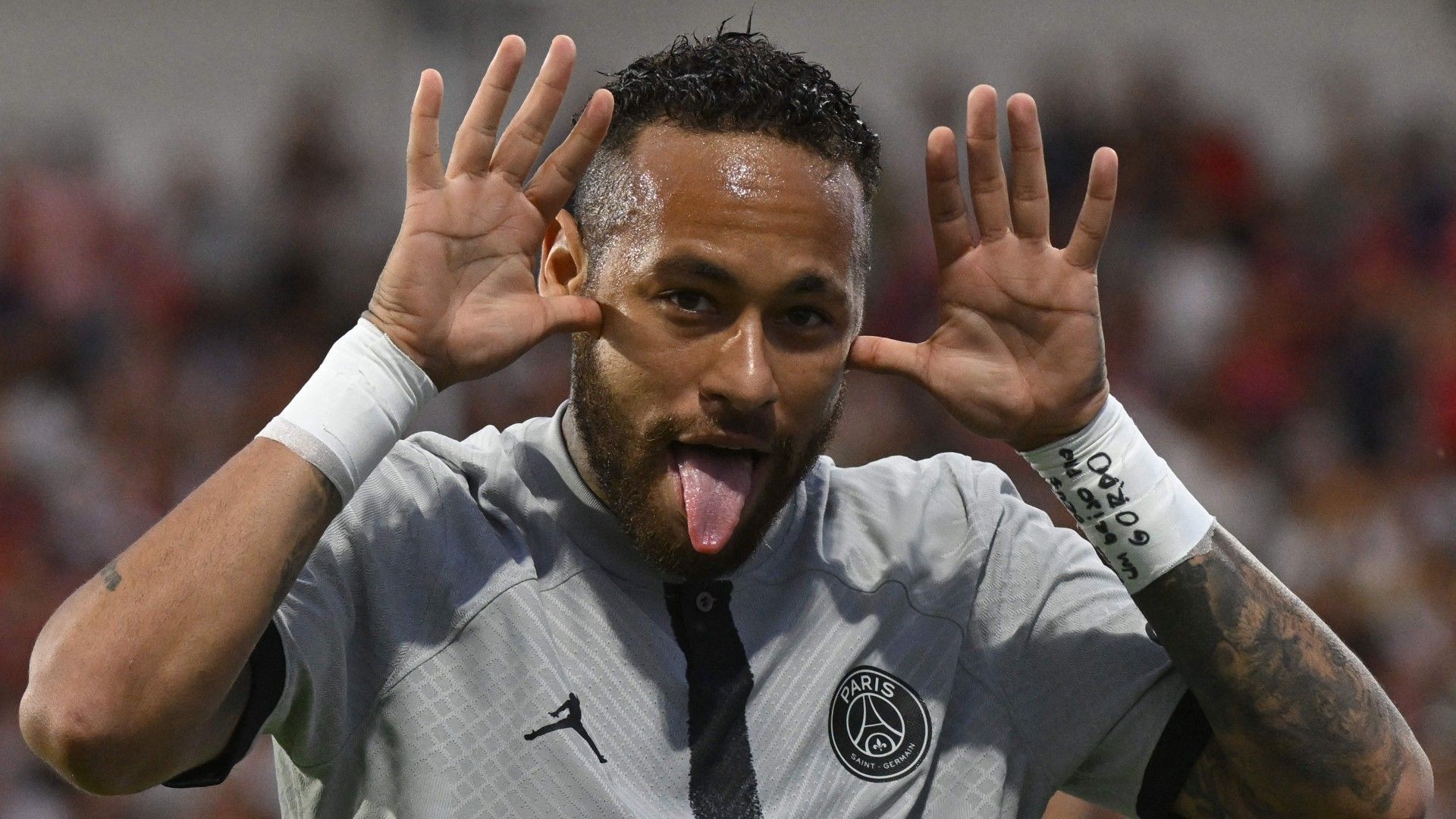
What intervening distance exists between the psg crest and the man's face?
265mm

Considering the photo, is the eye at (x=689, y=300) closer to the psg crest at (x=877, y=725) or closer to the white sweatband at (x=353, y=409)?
the white sweatband at (x=353, y=409)

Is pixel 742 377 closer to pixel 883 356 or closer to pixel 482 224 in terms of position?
pixel 883 356

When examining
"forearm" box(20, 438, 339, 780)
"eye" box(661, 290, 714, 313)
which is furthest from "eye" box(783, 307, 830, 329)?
"forearm" box(20, 438, 339, 780)

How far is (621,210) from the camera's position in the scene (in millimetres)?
2490

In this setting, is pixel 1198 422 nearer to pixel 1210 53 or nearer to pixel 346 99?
pixel 1210 53

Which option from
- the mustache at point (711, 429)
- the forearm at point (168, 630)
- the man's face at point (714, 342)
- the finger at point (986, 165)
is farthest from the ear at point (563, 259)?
the forearm at point (168, 630)

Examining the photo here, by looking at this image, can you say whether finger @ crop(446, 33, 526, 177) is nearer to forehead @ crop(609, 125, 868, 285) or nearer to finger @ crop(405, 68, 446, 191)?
finger @ crop(405, 68, 446, 191)

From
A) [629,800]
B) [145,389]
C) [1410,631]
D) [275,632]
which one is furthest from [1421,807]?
[145,389]

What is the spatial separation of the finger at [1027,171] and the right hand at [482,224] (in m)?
0.58

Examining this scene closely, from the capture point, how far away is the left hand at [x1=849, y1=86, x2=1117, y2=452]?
2.40 metres

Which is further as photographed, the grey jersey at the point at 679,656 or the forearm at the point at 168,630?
the grey jersey at the point at 679,656

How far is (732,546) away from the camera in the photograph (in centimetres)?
244

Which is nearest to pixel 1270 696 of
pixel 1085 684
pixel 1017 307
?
pixel 1085 684

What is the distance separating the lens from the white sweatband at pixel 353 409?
207cm
